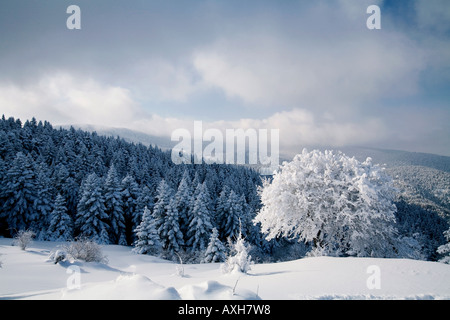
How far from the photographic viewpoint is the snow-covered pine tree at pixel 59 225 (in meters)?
33.2

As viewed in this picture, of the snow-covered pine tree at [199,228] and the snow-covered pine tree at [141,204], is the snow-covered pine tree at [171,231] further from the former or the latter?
the snow-covered pine tree at [141,204]

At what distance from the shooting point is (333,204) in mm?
16328

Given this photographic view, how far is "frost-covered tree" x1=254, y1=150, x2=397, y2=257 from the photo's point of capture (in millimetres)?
16250

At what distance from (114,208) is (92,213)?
369cm

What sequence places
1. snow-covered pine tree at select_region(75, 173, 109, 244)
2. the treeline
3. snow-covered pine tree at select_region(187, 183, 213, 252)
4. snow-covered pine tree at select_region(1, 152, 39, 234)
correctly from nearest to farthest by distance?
snow-covered pine tree at select_region(1, 152, 39, 234) < the treeline < snow-covered pine tree at select_region(75, 173, 109, 244) < snow-covered pine tree at select_region(187, 183, 213, 252)

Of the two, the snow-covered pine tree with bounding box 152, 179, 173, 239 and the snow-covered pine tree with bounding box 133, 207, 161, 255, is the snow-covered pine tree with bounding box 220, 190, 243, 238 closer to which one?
the snow-covered pine tree with bounding box 152, 179, 173, 239

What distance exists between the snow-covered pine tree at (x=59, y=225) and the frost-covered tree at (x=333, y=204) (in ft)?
104

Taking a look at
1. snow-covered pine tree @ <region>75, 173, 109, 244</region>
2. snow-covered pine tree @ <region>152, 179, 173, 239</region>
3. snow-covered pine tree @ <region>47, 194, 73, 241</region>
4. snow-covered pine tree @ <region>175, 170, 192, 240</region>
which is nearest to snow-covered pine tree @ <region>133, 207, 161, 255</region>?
snow-covered pine tree @ <region>152, 179, 173, 239</region>

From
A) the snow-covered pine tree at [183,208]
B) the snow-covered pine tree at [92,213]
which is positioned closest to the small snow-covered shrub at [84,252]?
the snow-covered pine tree at [92,213]

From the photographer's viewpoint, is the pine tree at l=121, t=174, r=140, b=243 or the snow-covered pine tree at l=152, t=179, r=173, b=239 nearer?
the snow-covered pine tree at l=152, t=179, r=173, b=239

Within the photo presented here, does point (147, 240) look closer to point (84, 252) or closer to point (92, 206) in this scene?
point (92, 206)

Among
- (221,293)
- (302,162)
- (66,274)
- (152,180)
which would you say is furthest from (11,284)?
(152,180)

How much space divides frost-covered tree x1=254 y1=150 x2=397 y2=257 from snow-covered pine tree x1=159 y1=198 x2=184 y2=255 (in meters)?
22.3
